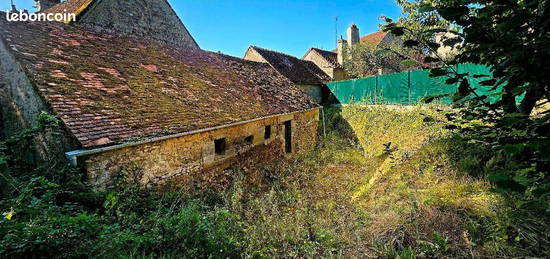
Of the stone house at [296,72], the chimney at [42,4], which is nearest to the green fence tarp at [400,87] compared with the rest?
the stone house at [296,72]

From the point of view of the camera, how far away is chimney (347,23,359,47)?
25081 millimetres

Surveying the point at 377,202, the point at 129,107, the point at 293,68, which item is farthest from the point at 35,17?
the point at 293,68

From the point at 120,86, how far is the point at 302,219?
18.1 feet

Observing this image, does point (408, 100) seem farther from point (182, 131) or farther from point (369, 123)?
point (182, 131)

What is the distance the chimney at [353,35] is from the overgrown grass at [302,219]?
17.8 meters

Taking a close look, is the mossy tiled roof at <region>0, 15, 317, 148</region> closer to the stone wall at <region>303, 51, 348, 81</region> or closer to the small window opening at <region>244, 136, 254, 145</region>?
the small window opening at <region>244, 136, 254, 145</region>

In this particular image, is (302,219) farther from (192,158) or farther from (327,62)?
(327,62)

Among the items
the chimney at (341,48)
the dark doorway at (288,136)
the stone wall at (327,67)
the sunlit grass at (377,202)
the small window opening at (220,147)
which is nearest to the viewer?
the sunlit grass at (377,202)

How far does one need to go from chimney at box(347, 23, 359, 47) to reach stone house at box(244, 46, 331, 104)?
428 cm

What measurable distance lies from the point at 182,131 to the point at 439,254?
548cm

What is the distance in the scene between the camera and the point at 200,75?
34.4 feet

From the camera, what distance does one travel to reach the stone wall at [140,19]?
11961 millimetres

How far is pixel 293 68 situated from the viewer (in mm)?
22906

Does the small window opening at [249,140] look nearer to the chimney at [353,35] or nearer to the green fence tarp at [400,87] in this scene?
the green fence tarp at [400,87]
